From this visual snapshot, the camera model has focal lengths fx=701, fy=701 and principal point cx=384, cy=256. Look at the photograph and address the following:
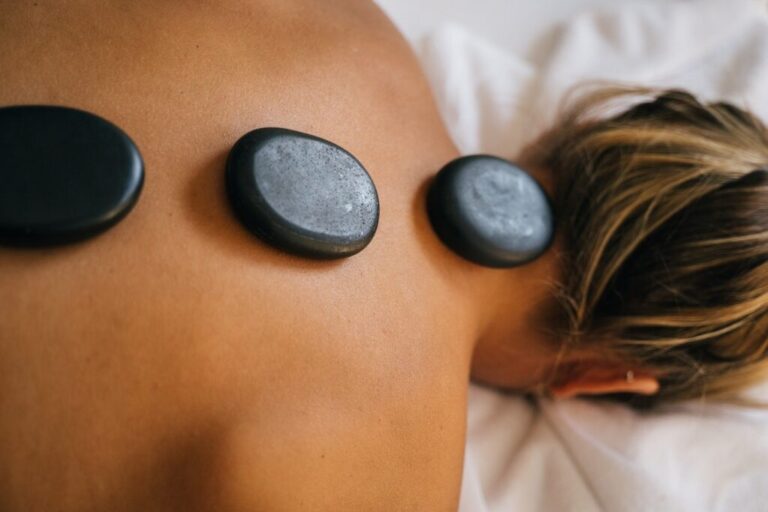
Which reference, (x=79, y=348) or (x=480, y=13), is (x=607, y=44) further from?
(x=79, y=348)

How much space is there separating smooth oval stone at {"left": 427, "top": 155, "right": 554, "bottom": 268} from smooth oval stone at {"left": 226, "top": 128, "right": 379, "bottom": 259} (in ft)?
0.34

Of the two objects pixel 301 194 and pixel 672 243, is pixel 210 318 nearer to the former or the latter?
pixel 301 194

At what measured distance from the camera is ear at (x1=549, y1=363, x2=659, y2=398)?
2.80 ft

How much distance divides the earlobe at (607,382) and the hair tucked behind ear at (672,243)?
22 millimetres

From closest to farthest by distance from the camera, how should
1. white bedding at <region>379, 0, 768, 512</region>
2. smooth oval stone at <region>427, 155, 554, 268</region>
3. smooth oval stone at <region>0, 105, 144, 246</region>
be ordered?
1. smooth oval stone at <region>0, 105, 144, 246</region>
2. smooth oval stone at <region>427, 155, 554, 268</region>
3. white bedding at <region>379, 0, 768, 512</region>

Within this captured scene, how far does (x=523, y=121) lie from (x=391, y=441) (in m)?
0.68

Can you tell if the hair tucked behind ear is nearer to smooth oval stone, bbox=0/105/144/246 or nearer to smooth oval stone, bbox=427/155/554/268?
smooth oval stone, bbox=427/155/554/268

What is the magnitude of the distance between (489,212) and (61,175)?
1.34 ft

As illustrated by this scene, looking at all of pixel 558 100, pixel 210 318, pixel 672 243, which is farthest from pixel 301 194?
pixel 558 100

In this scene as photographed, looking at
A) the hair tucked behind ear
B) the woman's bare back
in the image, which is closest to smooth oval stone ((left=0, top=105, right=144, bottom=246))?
the woman's bare back

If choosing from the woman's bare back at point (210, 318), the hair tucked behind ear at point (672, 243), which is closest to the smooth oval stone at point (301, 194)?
the woman's bare back at point (210, 318)

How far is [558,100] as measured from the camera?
3.74ft

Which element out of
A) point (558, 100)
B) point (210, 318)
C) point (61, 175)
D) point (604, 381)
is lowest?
point (604, 381)

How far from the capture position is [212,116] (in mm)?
600
